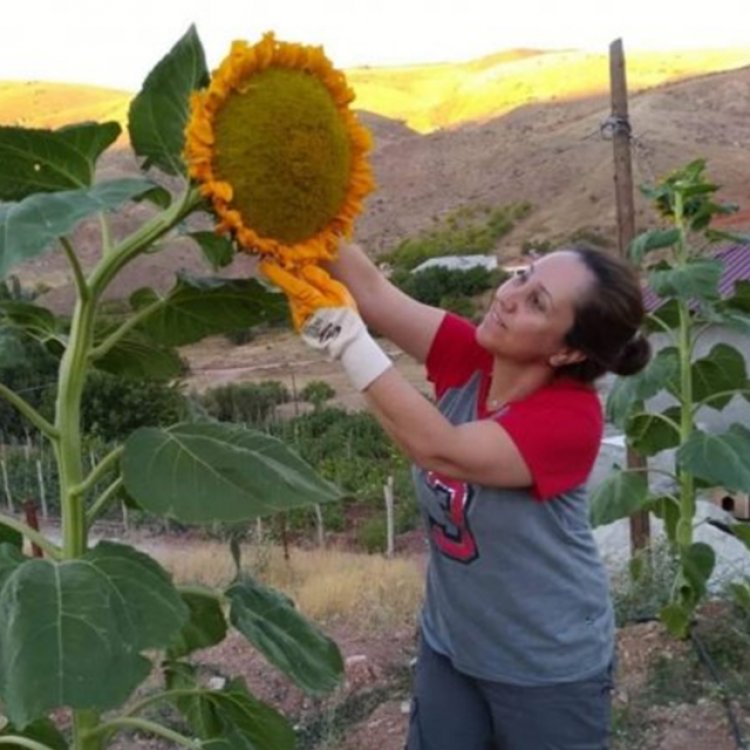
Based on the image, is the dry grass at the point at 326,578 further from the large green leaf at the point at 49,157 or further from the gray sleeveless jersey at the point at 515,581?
the large green leaf at the point at 49,157

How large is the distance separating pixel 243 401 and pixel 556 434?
1561 centimetres

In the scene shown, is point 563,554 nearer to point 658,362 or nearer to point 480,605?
point 480,605

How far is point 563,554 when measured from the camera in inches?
73.3

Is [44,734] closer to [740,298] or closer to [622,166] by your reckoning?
[740,298]

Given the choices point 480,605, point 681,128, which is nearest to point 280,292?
point 480,605

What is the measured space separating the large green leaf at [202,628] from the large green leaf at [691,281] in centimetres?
220

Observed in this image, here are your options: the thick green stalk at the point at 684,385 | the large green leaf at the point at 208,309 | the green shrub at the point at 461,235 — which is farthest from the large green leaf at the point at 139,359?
Answer: the green shrub at the point at 461,235

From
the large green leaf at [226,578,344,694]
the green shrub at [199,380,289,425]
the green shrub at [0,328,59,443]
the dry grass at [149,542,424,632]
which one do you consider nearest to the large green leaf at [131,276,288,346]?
the large green leaf at [226,578,344,694]

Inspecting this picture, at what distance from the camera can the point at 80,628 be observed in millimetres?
1238

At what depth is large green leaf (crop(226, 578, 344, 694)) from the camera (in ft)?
5.06

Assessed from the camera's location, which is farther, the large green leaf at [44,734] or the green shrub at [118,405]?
the green shrub at [118,405]

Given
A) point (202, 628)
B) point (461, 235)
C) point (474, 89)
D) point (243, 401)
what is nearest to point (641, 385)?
point (202, 628)

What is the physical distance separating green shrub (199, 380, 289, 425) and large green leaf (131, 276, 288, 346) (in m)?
14.5

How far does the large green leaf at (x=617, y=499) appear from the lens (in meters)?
3.79
